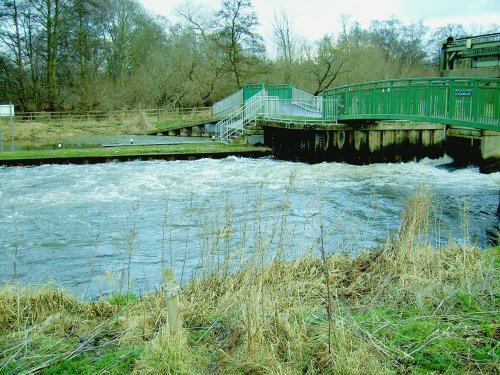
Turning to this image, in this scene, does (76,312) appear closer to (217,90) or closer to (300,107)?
(300,107)

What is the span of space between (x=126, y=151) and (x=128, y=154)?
1.04 meters

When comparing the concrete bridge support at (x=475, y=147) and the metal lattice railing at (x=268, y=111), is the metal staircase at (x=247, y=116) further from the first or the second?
the concrete bridge support at (x=475, y=147)

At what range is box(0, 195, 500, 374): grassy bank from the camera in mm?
4359

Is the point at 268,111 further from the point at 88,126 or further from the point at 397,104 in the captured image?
the point at 88,126

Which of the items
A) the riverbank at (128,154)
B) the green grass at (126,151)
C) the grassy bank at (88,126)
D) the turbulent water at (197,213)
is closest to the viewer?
the turbulent water at (197,213)

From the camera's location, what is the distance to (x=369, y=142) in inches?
922

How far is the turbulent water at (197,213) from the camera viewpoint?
27.4 feet

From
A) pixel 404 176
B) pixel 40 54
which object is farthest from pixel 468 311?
pixel 40 54

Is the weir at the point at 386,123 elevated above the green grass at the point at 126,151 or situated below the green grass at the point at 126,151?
above

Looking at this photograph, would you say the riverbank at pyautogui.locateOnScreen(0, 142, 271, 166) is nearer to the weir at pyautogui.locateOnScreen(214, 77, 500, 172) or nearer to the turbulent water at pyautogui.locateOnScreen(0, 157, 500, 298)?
the turbulent water at pyautogui.locateOnScreen(0, 157, 500, 298)

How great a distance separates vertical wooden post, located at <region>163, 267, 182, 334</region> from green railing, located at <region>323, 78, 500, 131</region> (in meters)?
12.6

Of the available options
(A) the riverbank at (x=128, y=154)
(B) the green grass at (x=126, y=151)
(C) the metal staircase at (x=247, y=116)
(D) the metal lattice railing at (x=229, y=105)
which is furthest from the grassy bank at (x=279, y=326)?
(D) the metal lattice railing at (x=229, y=105)

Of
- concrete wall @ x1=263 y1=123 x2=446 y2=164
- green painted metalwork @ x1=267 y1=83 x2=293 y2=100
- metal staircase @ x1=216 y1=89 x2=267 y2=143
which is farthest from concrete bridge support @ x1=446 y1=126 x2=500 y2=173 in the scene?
green painted metalwork @ x1=267 y1=83 x2=293 y2=100

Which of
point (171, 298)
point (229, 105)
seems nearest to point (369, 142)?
point (229, 105)
